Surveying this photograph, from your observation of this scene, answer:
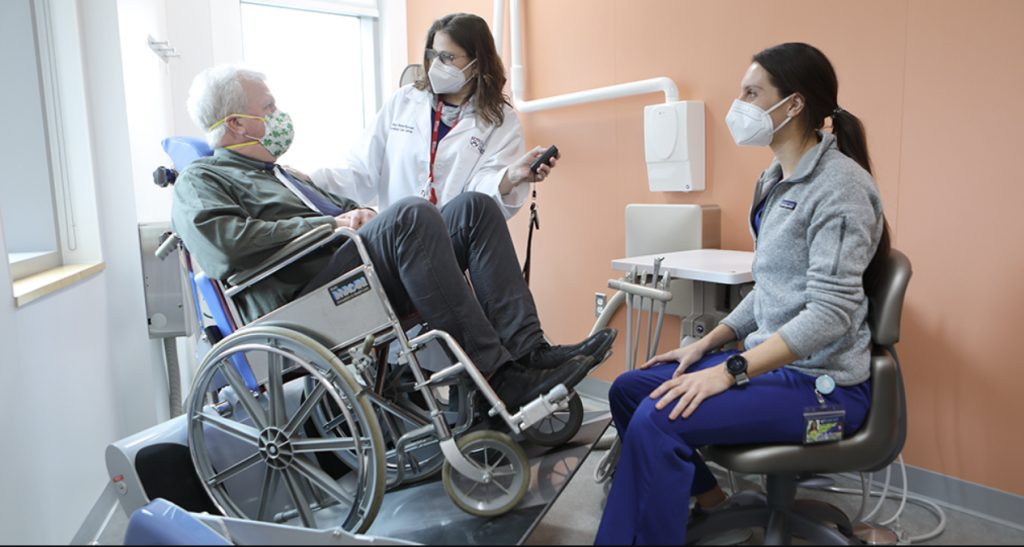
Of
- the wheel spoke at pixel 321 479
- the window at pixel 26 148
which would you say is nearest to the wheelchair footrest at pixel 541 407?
the wheel spoke at pixel 321 479

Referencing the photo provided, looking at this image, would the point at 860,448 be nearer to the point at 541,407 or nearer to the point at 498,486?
the point at 541,407

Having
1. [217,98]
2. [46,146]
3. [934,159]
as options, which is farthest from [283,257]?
[934,159]

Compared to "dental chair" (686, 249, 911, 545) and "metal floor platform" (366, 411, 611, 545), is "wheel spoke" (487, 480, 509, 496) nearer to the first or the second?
"metal floor platform" (366, 411, 611, 545)

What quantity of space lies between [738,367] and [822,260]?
0.28 m

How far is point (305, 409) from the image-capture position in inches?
59.3

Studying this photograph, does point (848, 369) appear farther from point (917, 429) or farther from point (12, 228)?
point (12, 228)

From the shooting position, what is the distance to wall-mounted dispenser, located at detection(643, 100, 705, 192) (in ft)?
7.65

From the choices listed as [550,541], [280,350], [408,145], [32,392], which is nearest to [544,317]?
[408,145]

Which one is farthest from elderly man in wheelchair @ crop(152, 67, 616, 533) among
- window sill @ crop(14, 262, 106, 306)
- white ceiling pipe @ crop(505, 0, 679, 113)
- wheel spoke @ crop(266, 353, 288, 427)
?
white ceiling pipe @ crop(505, 0, 679, 113)

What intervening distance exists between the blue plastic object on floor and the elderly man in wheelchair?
34cm

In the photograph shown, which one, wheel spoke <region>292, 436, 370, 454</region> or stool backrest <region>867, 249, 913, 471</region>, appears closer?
stool backrest <region>867, 249, 913, 471</region>

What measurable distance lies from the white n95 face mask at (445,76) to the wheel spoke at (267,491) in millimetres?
1401

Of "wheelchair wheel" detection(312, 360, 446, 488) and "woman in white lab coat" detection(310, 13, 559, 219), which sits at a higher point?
"woman in white lab coat" detection(310, 13, 559, 219)

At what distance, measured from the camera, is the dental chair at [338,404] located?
4.76ft
